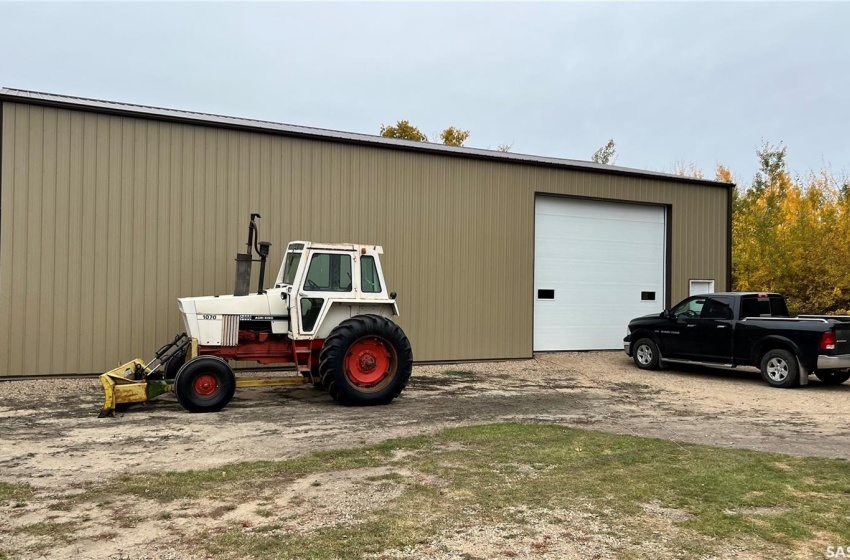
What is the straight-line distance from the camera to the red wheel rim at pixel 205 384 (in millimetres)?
8547

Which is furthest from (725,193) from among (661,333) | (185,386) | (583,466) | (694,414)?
(185,386)

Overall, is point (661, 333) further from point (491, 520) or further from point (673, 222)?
Result: point (491, 520)

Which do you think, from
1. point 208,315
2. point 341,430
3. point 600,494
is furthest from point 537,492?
point 208,315

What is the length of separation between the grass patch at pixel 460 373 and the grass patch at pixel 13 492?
26.9 ft

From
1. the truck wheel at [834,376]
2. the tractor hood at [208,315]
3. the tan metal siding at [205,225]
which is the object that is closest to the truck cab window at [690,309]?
the truck wheel at [834,376]

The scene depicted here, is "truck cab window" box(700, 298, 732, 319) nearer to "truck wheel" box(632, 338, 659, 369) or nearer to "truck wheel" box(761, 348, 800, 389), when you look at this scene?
"truck wheel" box(761, 348, 800, 389)

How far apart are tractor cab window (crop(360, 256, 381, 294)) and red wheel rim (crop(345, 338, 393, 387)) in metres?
0.84

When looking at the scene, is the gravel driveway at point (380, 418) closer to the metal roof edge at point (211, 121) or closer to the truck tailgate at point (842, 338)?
the truck tailgate at point (842, 338)

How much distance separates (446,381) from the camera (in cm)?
1198

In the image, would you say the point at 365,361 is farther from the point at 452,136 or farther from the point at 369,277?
the point at 452,136

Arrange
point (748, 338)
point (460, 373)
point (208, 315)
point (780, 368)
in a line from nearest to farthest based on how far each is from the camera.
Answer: point (208, 315)
point (780, 368)
point (748, 338)
point (460, 373)

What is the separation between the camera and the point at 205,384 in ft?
28.2

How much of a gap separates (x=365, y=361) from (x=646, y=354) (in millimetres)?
7698

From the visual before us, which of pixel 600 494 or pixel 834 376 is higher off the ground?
pixel 834 376
